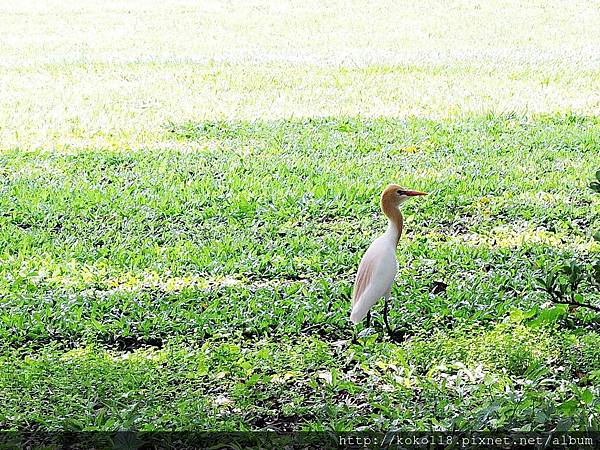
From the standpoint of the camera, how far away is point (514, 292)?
14.8 ft

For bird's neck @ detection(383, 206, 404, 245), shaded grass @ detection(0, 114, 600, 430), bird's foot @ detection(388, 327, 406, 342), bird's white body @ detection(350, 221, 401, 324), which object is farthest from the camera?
bird's neck @ detection(383, 206, 404, 245)

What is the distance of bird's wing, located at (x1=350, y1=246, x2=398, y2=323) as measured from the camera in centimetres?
393

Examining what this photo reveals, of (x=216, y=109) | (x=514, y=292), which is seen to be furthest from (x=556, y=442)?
(x=216, y=109)

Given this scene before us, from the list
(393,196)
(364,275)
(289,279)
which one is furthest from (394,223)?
(289,279)

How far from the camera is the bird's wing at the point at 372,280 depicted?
393 centimetres

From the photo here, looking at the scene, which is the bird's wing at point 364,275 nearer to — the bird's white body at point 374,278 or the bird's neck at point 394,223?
the bird's white body at point 374,278

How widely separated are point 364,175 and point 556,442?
401 cm

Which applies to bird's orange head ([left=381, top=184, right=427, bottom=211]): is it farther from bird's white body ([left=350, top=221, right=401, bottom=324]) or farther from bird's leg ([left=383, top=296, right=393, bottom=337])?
bird's leg ([left=383, top=296, right=393, bottom=337])

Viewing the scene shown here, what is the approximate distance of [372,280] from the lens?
13.0ft

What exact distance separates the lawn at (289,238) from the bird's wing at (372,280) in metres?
0.15

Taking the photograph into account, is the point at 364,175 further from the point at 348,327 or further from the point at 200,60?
the point at 200,60

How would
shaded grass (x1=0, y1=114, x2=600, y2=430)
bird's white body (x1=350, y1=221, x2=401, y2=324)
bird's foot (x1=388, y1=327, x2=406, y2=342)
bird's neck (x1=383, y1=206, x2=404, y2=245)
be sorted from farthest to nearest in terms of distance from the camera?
bird's neck (x1=383, y1=206, x2=404, y2=245) < bird's foot (x1=388, y1=327, x2=406, y2=342) < bird's white body (x1=350, y1=221, x2=401, y2=324) < shaded grass (x1=0, y1=114, x2=600, y2=430)

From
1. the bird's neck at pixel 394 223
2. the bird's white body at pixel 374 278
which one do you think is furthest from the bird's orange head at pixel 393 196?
the bird's white body at pixel 374 278

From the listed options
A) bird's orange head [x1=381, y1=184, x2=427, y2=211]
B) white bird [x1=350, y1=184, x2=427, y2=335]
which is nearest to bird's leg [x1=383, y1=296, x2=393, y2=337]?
white bird [x1=350, y1=184, x2=427, y2=335]
